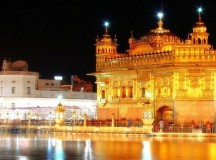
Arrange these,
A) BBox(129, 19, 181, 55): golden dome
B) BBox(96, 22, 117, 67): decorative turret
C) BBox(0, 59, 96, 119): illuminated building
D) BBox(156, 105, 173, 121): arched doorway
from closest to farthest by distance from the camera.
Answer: BBox(156, 105, 173, 121): arched doorway → BBox(129, 19, 181, 55): golden dome → BBox(96, 22, 117, 67): decorative turret → BBox(0, 59, 96, 119): illuminated building

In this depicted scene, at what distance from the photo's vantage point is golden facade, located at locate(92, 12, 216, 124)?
46.4 metres

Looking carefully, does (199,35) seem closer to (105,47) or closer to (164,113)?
(164,113)

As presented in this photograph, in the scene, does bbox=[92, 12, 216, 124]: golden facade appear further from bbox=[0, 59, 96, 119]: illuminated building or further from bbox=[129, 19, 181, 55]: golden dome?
bbox=[0, 59, 96, 119]: illuminated building

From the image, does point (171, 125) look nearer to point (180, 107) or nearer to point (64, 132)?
point (180, 107)

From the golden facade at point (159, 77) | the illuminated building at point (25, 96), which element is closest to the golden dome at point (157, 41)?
the golden facade at point (159, 77)

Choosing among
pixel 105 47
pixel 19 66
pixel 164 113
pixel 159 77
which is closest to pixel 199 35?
pixel 159 77

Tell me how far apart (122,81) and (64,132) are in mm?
7628

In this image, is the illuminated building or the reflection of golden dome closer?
the illuminated building

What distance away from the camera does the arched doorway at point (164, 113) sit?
49594 mm

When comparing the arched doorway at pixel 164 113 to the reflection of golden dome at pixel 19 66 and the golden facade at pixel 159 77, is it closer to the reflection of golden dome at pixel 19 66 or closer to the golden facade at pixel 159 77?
the golden facade at pixel 159 77

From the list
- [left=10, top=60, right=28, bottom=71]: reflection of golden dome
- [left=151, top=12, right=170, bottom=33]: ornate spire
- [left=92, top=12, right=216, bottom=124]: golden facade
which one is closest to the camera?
[left=92, top=12, right=216, bottom=124]: golden facade

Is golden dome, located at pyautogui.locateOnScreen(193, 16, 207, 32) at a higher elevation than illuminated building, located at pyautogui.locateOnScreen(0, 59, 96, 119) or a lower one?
higher

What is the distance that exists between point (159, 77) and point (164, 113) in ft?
10.9

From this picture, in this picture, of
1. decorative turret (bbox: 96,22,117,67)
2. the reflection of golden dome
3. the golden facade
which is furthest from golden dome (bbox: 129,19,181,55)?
the reflection of golden dome
